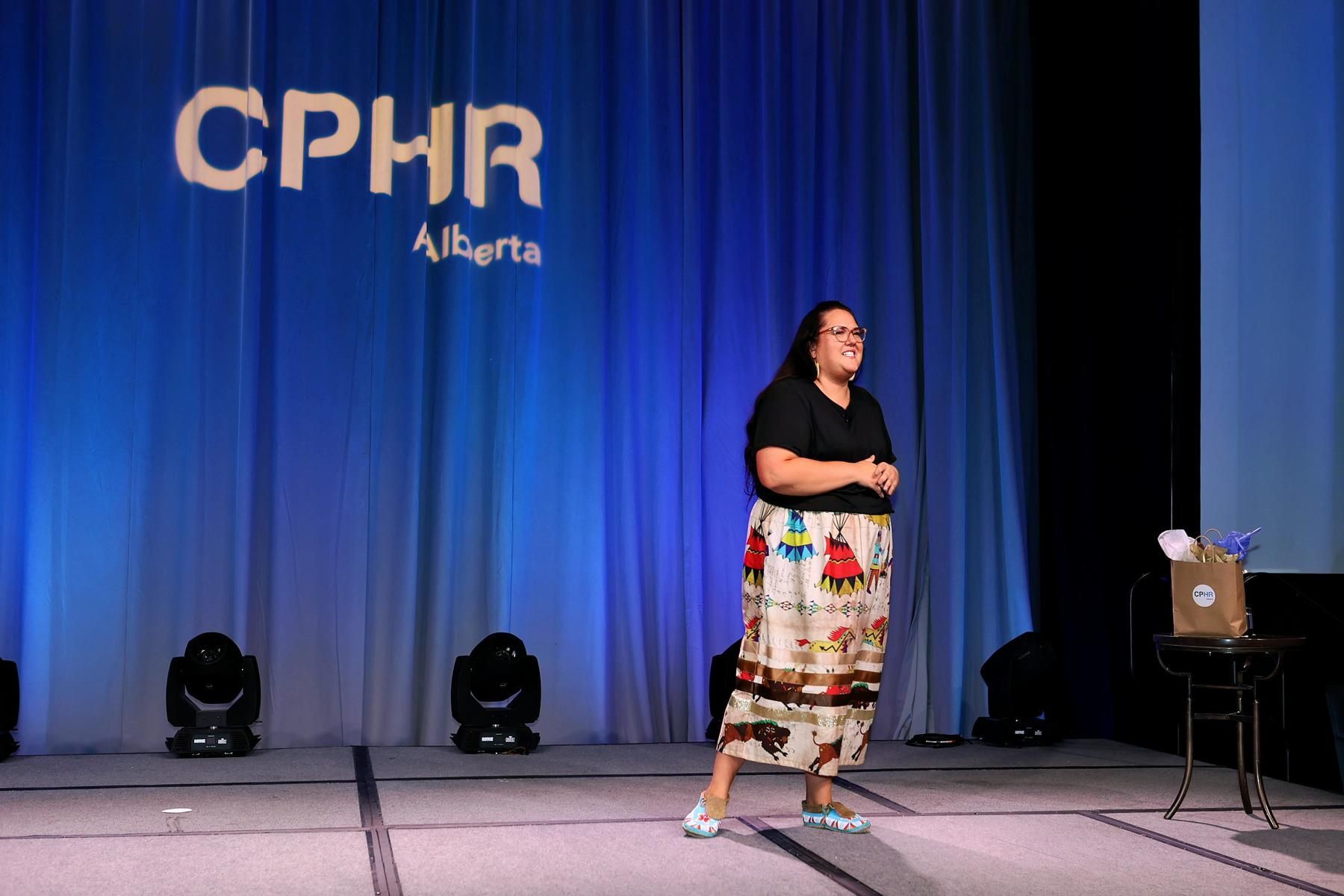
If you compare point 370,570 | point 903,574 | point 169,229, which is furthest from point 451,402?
point 903,574

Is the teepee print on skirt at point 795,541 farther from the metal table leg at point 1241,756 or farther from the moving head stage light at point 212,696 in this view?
the moving head stage light at point 212,696

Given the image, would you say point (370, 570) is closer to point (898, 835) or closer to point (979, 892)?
point (898, 835)

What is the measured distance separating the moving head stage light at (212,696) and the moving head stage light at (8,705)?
1.56 feet

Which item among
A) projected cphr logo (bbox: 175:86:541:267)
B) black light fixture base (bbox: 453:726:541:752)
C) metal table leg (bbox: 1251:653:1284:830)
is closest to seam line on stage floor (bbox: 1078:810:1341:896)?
metal table leg (bbox: 1251:653:1284:830)

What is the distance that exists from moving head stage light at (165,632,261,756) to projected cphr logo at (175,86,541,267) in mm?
1671

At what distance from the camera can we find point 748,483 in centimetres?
334

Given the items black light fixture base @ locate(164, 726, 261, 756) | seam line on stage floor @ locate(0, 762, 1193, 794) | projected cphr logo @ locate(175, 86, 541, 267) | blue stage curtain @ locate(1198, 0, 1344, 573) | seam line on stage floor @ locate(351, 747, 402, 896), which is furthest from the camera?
projected cphr logo @ locate(175, 86, 541, 267)

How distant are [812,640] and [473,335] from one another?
252 centimetres

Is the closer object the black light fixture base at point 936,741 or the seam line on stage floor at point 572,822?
the seam line on stage floor at point 572,822

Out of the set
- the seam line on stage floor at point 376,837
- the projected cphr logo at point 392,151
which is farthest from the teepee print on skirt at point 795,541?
the projected cphr logo at point 392,151

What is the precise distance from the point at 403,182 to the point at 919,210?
2149 millimetres

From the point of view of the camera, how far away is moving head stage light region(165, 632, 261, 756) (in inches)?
167

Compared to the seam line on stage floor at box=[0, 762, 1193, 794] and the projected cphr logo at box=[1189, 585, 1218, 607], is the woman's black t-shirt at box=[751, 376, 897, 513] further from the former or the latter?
Answer: the seam line on stage floor at box=[0, 762, 1193, 794]

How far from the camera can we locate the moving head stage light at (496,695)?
443 cm
